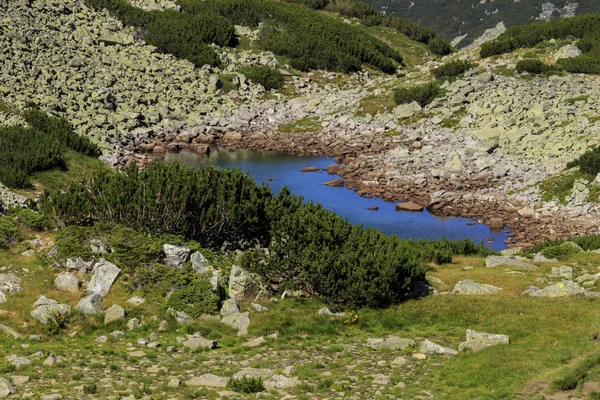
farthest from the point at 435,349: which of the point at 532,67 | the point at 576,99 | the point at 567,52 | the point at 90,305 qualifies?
the point at 567,52

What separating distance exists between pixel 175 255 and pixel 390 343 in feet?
32.3

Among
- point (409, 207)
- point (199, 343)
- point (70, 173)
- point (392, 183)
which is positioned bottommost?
point (70, 173)

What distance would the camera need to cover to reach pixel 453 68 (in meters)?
83.2

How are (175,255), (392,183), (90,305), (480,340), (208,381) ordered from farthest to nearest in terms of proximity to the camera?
(392,183) < (175,255) < (90,305) < (480,340) < (208,381)

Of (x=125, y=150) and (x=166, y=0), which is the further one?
(x=166, y=0)

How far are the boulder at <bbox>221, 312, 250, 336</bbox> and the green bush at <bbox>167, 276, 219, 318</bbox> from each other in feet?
2.41

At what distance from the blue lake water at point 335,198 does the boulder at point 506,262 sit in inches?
435

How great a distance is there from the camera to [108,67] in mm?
86125

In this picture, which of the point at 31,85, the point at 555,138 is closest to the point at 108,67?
the point at 31,85

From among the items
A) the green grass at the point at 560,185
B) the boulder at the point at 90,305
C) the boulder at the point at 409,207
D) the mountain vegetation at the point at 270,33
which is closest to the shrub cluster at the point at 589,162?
the green grass at the point at 560,185

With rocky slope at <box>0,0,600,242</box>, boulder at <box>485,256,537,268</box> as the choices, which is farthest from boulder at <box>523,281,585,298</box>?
rocky slope at <box>0,0,600,242</box>

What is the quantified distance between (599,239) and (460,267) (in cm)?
921

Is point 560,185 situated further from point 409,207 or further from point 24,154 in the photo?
point 24,154

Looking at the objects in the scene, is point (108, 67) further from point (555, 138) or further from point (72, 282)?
point (72, 282)
